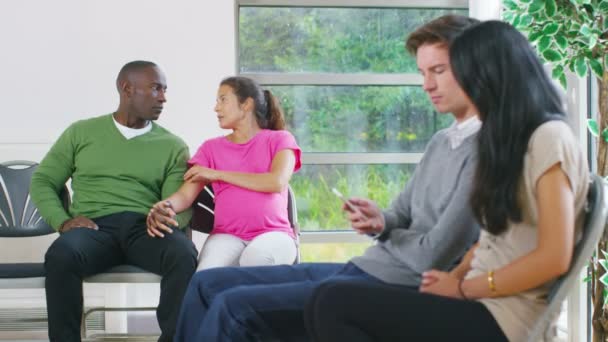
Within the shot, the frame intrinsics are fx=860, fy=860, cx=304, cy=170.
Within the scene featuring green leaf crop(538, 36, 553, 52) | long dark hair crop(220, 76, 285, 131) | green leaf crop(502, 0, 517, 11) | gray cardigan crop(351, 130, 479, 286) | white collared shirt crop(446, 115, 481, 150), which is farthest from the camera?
long dark hair crop(220, 76, 285, 131)

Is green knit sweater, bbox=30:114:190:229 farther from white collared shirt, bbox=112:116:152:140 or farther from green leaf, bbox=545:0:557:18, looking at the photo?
green leaf, bbox=545:0:557:18

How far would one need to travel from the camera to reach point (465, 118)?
197 cm

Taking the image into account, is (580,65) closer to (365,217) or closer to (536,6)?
(536,6)

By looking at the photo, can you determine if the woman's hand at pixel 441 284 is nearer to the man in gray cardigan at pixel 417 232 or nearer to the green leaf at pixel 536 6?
the man in gray cardigan at pixel 417 232

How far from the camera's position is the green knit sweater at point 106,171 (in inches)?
130

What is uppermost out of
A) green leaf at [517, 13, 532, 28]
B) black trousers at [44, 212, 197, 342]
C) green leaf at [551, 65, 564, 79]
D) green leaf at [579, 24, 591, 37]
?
green leaf at [517, 13, 532, 28]

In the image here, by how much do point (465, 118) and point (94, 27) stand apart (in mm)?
2788

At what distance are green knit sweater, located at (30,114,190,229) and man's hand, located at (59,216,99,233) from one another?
2 cm

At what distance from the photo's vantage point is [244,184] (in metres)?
3.04

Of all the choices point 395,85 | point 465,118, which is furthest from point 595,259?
point 395,85

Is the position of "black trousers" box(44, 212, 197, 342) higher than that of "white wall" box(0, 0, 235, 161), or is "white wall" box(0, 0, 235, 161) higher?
"white wall" box(0, 0, 235, 161)

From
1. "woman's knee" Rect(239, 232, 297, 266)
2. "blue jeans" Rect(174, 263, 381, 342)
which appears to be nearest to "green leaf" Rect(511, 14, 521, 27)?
"woman's knee" Rect(239, 232, 297, 266)

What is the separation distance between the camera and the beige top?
4.92 ft

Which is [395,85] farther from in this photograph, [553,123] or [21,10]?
[553,123]
